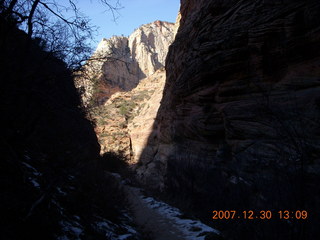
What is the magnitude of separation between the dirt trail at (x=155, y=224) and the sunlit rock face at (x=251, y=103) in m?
2.33

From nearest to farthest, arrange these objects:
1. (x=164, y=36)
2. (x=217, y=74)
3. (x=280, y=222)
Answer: (x=280, y=222)
(x=217, y=74)
(x=164, y=36)

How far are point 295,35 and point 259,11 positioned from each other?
71.6 inches

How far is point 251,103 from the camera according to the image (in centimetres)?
820

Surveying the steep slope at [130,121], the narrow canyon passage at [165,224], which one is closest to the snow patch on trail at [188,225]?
the narrow canyon passage at [165,224]

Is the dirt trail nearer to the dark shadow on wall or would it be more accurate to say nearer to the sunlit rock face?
the sunlit rock face

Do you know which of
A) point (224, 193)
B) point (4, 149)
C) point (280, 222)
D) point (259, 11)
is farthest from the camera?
point (224, 193)

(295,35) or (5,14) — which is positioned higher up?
(295,35)

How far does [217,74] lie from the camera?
32.4 ft

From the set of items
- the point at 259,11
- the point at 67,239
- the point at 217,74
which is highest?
the point at 259,11

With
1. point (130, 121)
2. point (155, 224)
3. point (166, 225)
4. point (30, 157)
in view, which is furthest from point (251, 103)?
point (130, 121)

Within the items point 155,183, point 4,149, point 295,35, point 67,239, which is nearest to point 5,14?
point 4,149

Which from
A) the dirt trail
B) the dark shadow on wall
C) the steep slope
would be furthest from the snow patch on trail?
the steep slope

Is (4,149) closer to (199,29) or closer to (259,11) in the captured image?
(259,11)

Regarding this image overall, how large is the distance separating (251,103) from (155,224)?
19.0 feet
